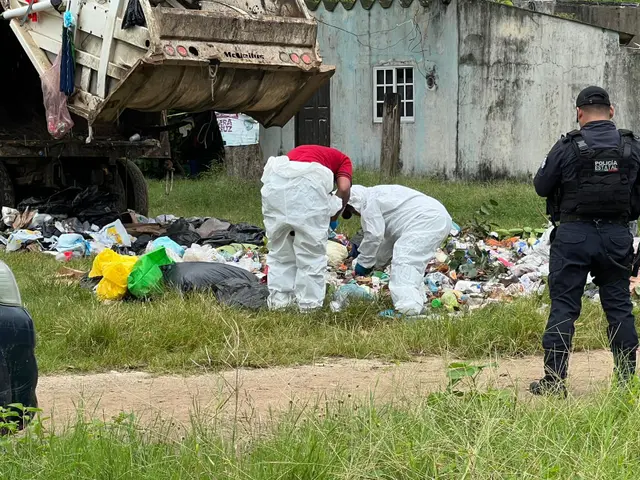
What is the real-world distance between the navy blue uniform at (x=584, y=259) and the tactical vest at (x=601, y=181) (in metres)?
0.02

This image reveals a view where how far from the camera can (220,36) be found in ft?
35.1

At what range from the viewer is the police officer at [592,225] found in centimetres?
575

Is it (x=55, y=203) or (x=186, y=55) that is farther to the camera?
(x=55, y=203)

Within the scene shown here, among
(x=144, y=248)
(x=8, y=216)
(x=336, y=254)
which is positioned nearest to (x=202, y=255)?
(x=336, y=254)

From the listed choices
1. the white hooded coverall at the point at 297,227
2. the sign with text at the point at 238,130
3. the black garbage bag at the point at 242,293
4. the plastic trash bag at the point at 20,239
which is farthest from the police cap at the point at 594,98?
the sign with text at the point at 238,130

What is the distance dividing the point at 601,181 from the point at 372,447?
7.58ft

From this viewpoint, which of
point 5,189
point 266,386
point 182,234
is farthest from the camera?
point 5,189

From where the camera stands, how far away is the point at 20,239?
38.1 ft

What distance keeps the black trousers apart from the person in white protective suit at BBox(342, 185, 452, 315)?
229cm

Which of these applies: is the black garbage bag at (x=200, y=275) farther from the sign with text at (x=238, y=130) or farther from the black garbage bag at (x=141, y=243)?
→ the sign with text at (x=238, y=130)

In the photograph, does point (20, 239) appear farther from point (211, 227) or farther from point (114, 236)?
point (211, 227)

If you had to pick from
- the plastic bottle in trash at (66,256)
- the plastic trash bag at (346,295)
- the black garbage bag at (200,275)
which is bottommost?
the plastic bottle in trash at (66,256)

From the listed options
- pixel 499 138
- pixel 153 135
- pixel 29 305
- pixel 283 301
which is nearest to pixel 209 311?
pixel 283 301

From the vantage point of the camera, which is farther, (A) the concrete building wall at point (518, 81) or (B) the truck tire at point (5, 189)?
(A) the concrete building wall at point (518, 81)
